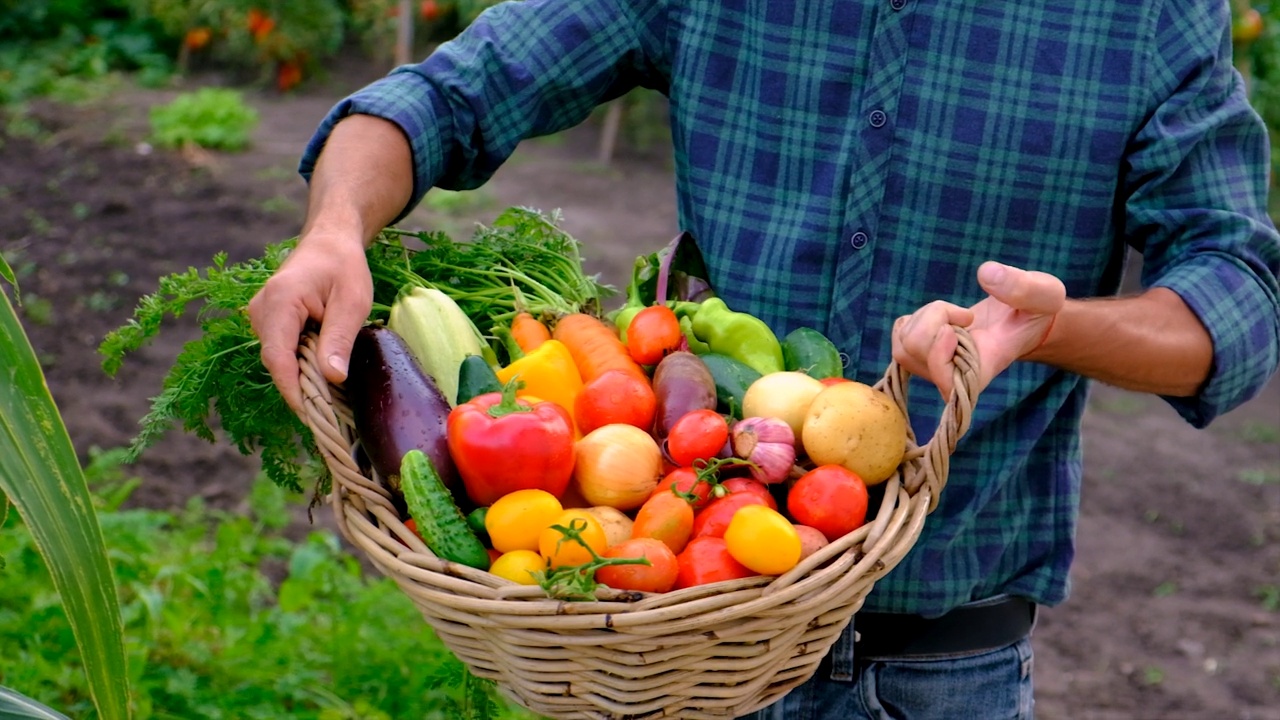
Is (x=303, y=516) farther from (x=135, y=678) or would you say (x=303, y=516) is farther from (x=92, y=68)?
(x=92, y=68)

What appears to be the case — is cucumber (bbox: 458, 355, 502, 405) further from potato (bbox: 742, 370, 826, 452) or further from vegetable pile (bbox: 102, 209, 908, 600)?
potato (bbox: 742, 370, 826, 452)

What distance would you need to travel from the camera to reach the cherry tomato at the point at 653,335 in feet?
5.99

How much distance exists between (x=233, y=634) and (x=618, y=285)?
3.42 metres

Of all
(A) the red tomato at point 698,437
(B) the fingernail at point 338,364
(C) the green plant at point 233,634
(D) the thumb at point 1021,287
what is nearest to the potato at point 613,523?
(A) the red tomato at point 698,437

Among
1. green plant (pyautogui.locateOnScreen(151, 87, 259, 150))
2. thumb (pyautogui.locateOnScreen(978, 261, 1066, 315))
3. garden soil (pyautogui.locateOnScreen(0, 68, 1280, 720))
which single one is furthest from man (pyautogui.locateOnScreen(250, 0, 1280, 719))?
green plant (pyautogui.locateOnScreen(151, 87, 259, 150))

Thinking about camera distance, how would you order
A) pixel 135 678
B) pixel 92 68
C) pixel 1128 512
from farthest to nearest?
pixel 92 68 → pixel 1128 512 → pixel 135 678

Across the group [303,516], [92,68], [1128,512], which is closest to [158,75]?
[92,68]

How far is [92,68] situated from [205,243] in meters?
4.41

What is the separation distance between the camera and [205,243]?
21.2 ft

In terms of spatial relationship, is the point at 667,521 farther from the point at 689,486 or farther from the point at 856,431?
the point at 856,431

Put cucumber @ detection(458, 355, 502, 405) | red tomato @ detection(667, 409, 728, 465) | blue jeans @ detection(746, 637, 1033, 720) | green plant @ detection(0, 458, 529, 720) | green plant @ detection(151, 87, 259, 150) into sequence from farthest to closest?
green plant @ detection(151, 87, 259, 150)
green plant @ detection(0, 458, 529, 720)
blue jeans @ detection(746, 637, 1033, 720)
cucumber @ detection(458, 355, 502, 405)
red tomato @ detection(667, 409, 728, 465)

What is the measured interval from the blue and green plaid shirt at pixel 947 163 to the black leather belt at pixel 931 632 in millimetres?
38

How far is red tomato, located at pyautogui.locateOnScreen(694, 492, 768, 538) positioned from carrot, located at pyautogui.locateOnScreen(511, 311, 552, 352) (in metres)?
0.48

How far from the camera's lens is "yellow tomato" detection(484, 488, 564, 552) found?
4.97 ft
